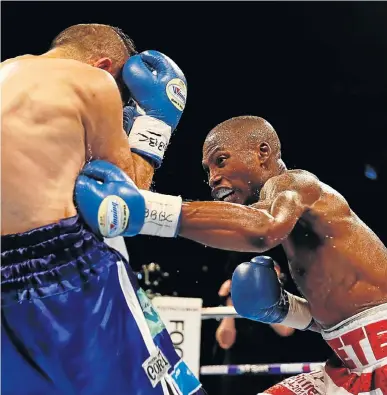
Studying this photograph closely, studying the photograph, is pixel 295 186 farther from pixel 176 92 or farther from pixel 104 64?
pixel 104 64

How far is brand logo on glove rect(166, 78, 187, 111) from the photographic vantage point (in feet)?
5.96

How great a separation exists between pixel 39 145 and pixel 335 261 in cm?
94

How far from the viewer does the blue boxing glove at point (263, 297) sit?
78.9 inches

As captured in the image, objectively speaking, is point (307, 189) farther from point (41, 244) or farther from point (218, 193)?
point (41, 244)

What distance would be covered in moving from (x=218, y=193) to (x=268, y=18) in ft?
15.7

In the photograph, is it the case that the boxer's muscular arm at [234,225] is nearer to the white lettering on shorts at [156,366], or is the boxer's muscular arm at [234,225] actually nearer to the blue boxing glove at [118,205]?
the blue boxing glove at [118,205]

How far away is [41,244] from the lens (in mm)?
1354

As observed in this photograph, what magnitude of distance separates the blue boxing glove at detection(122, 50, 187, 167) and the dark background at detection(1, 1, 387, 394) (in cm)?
417

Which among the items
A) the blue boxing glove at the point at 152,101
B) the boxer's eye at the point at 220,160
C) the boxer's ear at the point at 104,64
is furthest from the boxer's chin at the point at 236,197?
the boxer's ear at the point at 104,64

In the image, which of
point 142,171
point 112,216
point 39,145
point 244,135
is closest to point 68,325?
point 112,216

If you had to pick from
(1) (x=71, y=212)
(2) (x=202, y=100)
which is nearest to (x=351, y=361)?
(1) (x=71, y=212)

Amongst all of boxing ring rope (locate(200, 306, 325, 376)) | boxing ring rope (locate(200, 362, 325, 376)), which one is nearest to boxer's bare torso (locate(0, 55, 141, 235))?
boxing ring rope (locate(200, 306, 325, 376))

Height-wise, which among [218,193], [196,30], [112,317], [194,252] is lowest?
[194,252]

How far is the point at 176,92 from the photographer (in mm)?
1831
